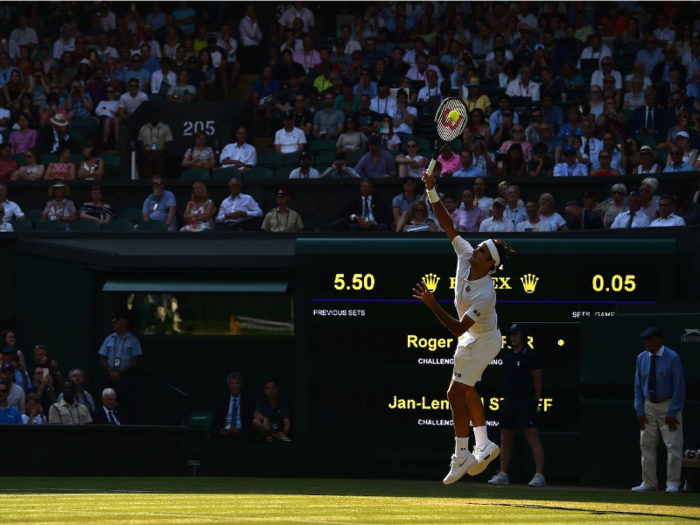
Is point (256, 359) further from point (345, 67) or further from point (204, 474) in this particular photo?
point (345, 67)

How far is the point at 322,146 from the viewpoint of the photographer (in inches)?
770

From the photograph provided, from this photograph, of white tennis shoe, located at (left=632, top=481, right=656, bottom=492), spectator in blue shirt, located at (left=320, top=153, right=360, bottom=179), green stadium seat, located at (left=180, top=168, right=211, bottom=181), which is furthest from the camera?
green stadium seat, located at (left=180, top=168, right=211, bottom=181)

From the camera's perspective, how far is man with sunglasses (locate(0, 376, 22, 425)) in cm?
1512

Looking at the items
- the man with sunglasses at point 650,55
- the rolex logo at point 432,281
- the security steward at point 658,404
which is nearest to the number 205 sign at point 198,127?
the man with sunglasses at point 650,55

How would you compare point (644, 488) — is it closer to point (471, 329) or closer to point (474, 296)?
point (471, 329)

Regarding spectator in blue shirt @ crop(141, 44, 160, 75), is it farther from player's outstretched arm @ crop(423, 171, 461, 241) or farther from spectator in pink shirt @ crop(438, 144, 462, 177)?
player's outstretched arm @ crop(423, 171, 461, 241)

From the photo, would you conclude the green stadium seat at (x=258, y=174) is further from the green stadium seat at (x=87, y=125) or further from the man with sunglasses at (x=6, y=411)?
the man with sunglasses at (x=6, y=411)

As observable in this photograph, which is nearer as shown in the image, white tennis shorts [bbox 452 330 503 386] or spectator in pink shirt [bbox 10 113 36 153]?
white tennis shorts [bbox 452 330 503 386]

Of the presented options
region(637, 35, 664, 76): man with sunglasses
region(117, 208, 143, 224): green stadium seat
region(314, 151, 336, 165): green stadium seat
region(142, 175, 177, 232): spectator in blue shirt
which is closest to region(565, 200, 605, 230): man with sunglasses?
region(314, 151, 336, 165): green stadium seat

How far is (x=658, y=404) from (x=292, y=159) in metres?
8.16

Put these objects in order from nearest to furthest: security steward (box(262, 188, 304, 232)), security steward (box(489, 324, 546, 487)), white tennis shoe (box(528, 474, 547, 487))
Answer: white tennis shoe (box(528, 474, 547, 487))
security steward (box(489, 324, 546, 487))
security steward (box(262, 188, 304, 232))

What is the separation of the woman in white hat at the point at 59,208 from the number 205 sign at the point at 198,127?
11.2 feet

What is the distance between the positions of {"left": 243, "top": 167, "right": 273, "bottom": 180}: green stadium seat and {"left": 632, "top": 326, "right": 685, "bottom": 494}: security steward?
7.24m

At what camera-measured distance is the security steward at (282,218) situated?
1709cm
